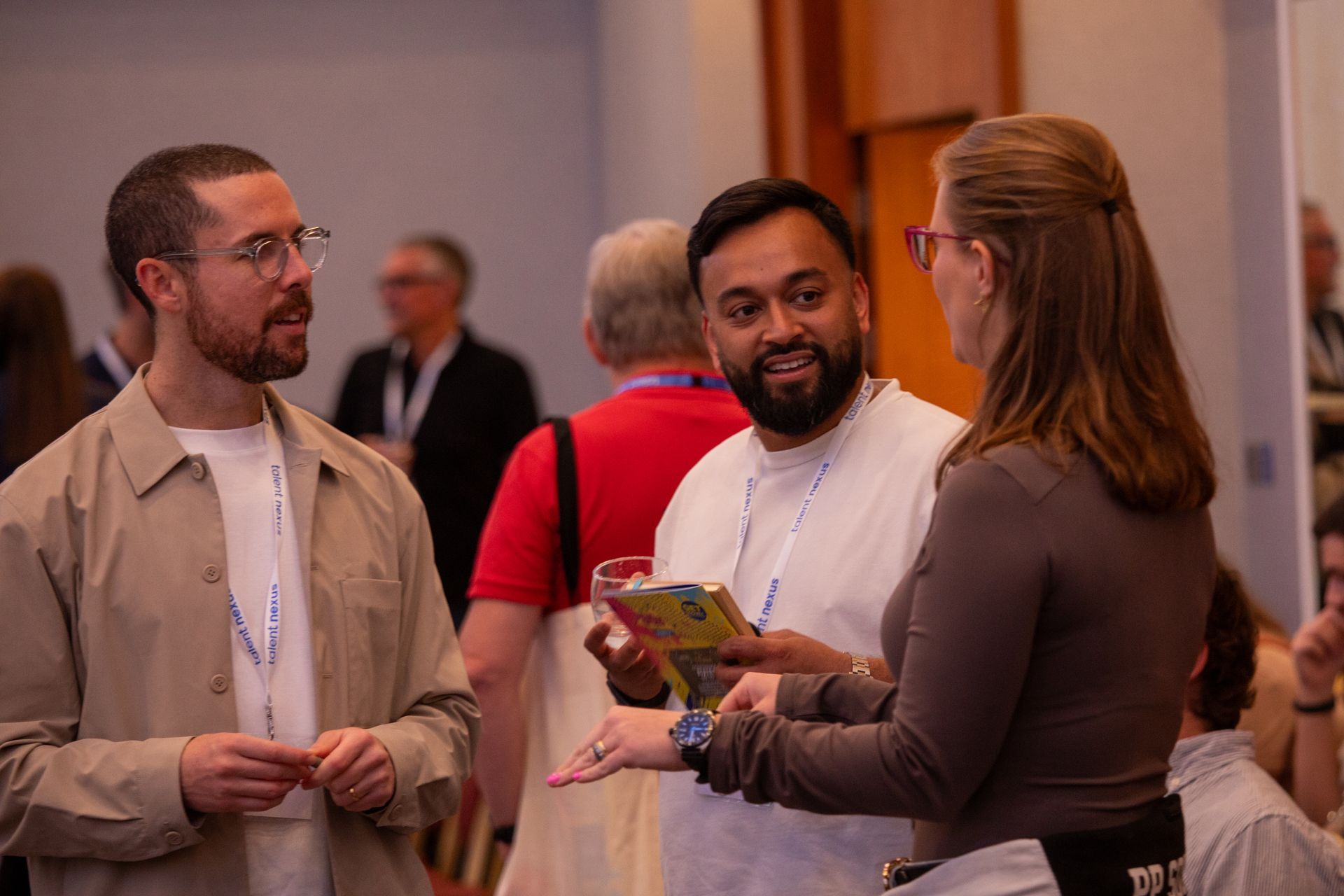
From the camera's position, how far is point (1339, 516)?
9.15 feet

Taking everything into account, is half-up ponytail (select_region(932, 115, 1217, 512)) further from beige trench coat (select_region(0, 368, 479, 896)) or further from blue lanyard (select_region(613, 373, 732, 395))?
blue lanyard (select_region(613, 373, 732, 395))

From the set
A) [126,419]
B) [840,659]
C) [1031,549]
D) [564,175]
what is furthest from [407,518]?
[564,175]

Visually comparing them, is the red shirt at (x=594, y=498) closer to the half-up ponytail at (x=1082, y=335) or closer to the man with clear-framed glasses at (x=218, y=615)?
the man with clear-framed glasses at (x=218, y=615)

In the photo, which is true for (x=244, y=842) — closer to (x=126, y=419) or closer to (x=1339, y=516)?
(x=126, y=419)

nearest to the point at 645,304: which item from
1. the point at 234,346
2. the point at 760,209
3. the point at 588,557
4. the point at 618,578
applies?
the point at 588,557

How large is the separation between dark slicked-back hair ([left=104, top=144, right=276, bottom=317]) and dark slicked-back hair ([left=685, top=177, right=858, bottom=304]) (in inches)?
28.5

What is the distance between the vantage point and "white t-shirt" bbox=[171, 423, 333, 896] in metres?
2.01

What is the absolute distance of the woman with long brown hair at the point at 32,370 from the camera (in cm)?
394

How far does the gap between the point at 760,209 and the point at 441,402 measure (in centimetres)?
336

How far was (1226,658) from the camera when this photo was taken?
232 cm

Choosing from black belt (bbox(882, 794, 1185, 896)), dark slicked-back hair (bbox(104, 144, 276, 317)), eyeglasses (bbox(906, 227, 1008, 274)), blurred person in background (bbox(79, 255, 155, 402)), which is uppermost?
dark slicked-back hair (bbox(104, 144, 276, 317))

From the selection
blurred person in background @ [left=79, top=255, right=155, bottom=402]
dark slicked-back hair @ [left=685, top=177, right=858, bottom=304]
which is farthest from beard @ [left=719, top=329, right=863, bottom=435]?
blurred person in background @ [left=79, top=255, right=155, bottom=402]

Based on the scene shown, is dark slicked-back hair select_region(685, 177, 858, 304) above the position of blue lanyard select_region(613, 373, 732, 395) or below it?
above

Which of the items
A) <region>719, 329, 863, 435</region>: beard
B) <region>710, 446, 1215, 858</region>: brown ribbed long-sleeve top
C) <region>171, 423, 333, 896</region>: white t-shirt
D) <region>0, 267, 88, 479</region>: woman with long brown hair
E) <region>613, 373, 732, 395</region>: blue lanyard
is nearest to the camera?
<region>710, 446, 1215, 858</region>: brown ribbed long-sleeve top
